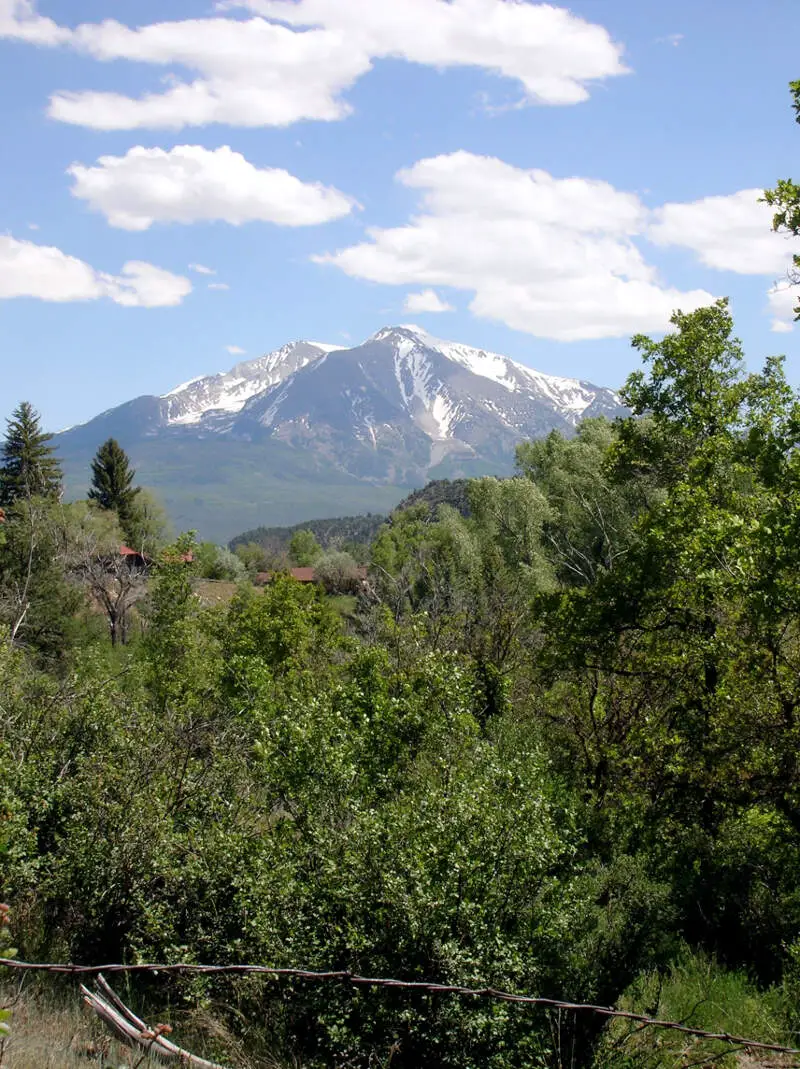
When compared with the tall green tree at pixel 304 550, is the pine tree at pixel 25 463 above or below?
above

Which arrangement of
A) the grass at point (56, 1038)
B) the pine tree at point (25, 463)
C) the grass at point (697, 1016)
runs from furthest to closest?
the pine tree at point (25, 463)
the grass at point (697, 1016)
the grass at point (56, 1038)

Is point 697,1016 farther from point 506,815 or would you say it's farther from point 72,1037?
point 72,1037

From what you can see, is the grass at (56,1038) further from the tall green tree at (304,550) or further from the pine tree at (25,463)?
the tall green tree at (304,550)

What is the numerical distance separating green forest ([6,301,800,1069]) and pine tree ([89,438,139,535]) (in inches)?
2429

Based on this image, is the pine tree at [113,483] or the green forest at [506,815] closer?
the green forest at [506,815]

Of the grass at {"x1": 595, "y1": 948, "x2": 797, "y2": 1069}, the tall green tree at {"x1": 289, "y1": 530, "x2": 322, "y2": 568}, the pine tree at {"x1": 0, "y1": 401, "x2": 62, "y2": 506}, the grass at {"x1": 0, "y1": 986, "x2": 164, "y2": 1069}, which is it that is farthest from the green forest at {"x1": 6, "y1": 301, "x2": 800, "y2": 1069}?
the tall green tree at {"x1": 289, "y1": 530, "x2": 322, "y2": 568}

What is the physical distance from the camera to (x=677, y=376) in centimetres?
2019

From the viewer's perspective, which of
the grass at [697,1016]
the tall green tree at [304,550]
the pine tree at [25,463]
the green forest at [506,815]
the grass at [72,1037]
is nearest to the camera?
the grass at [72,1037]

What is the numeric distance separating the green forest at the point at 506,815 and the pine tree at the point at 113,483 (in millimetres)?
61688

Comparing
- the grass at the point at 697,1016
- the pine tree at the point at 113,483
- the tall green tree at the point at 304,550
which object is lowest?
the grass at the point at 697,1016

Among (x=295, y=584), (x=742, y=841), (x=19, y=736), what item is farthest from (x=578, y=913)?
(x=295, y=584)

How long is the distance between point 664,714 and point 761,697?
11.4 ft

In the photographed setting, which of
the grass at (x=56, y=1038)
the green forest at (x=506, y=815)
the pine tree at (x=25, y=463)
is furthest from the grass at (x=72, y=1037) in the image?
the pine tree at (x=25, y=463)

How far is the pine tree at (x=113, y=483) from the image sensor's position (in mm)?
82875
